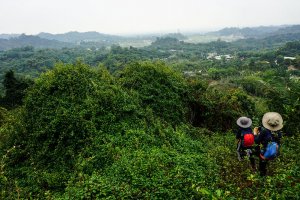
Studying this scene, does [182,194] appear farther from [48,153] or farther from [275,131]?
[48,153]

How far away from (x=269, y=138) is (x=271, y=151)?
1.32 feet

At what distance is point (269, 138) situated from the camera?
7.23 m

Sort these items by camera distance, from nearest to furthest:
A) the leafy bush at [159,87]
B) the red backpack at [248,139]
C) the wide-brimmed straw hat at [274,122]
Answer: the wide-brimmed straw hat at [274,122]
the red backpack at [248,139]
the leafy bush at [159,87]

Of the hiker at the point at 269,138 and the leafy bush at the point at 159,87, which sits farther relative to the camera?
the leafy bush at the point at 159,87

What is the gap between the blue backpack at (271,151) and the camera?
692 centimetres

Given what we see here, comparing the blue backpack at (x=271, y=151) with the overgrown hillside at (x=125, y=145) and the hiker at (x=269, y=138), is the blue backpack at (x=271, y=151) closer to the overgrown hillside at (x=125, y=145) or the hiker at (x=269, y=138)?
the hiker at (x=269, y=138)

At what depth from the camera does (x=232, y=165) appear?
8.45 m

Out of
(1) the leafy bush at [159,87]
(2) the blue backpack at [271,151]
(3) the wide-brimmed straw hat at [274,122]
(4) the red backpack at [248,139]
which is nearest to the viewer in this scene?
(2) the blue backpack at [271,151]

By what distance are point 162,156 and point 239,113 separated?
25.3 ft

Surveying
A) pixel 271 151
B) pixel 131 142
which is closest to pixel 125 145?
pixel 131 142

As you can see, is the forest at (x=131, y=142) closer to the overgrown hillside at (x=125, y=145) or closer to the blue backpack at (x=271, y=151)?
the overgrown hillside at (x=125, y=145)

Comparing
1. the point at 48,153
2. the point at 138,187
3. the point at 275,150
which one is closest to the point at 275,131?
the point at 275,150

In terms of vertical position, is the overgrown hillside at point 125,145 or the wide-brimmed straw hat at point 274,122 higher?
the wide-brimmed straw hat at point 274,122

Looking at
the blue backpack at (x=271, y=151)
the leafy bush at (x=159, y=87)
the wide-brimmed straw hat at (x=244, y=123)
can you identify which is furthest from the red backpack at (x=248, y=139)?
the leafy bush at (x=159, y=87)
